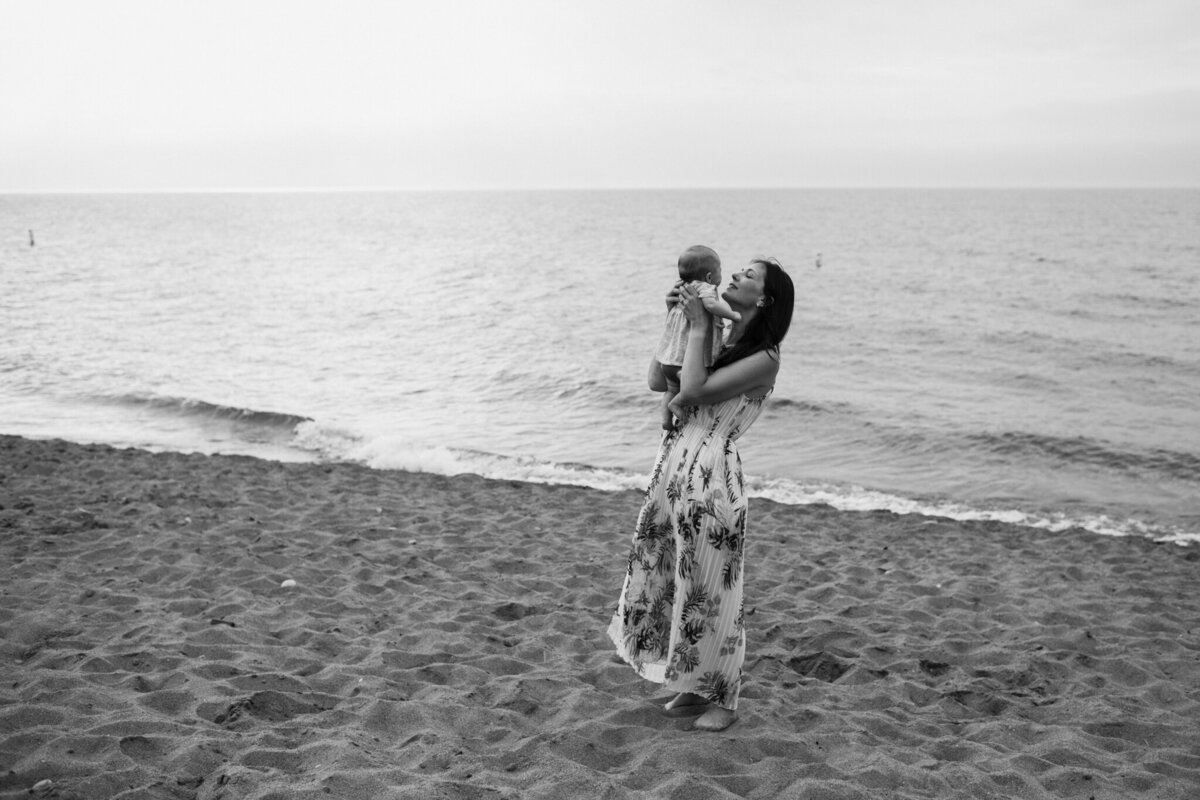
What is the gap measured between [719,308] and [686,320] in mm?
280

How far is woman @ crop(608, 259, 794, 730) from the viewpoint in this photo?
3.80 m

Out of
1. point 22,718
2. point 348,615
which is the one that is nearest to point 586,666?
point 348,615

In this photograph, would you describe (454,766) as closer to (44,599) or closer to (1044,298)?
(44,599)

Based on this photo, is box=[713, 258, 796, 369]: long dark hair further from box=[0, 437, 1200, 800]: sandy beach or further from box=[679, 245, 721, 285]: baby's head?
box=[0, 437, 1200, 800]: sandy beach

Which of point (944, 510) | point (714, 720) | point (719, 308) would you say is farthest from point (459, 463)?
point (719, 308)

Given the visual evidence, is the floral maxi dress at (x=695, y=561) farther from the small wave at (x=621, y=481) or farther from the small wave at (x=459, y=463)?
the small wave at (x=459, y=463)

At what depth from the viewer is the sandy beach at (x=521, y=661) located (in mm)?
3777

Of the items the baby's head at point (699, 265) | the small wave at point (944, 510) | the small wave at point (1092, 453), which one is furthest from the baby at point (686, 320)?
the small wave at point (1092, 453)

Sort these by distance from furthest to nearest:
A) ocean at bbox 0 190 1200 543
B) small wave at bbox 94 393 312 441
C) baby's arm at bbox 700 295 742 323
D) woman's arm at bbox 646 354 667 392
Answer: small wave at bbox 94 393 312 441
ocean at bbox 0 190 1200 543
woman's arm at bbox 646 354 667 392
baby's arm at bbox 700 295 742 323

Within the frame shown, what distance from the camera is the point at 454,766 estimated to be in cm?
378

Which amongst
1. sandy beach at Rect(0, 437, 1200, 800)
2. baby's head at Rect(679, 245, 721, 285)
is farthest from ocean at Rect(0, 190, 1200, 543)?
baby's head at Rect(679, 245, 721, 285)

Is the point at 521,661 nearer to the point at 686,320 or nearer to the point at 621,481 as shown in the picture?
the point at 686,320

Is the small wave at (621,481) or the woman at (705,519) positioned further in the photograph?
the small wave at (621,481)

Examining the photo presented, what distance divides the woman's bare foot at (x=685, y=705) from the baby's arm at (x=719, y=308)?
6.41ft
